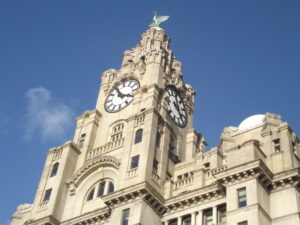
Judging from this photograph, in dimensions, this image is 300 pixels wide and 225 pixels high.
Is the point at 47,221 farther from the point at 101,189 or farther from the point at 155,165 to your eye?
the point at 155,165

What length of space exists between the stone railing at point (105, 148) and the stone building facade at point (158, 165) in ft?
0.44

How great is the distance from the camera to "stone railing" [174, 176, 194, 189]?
52188 mm

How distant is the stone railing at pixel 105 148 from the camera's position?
58.6 metres

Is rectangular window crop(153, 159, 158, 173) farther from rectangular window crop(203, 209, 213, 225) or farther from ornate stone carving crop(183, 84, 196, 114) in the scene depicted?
ornate stone carving crop(183, 84, 196, 114)

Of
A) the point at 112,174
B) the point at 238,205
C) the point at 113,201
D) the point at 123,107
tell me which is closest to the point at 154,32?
the point at 123,107

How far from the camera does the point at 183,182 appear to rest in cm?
5253

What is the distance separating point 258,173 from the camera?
44.8 meters

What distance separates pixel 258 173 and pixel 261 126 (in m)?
9.02

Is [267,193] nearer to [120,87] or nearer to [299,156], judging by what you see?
[299,156]

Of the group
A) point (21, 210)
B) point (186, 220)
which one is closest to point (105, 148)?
point (21, 210)

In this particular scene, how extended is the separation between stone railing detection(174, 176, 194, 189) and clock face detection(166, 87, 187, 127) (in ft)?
38.5

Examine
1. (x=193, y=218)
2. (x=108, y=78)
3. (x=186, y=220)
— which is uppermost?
(x=108, y=78)

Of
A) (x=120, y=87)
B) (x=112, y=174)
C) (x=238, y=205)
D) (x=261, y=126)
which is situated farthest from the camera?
(x=120, y=87)

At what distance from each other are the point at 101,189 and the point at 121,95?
1321cm
